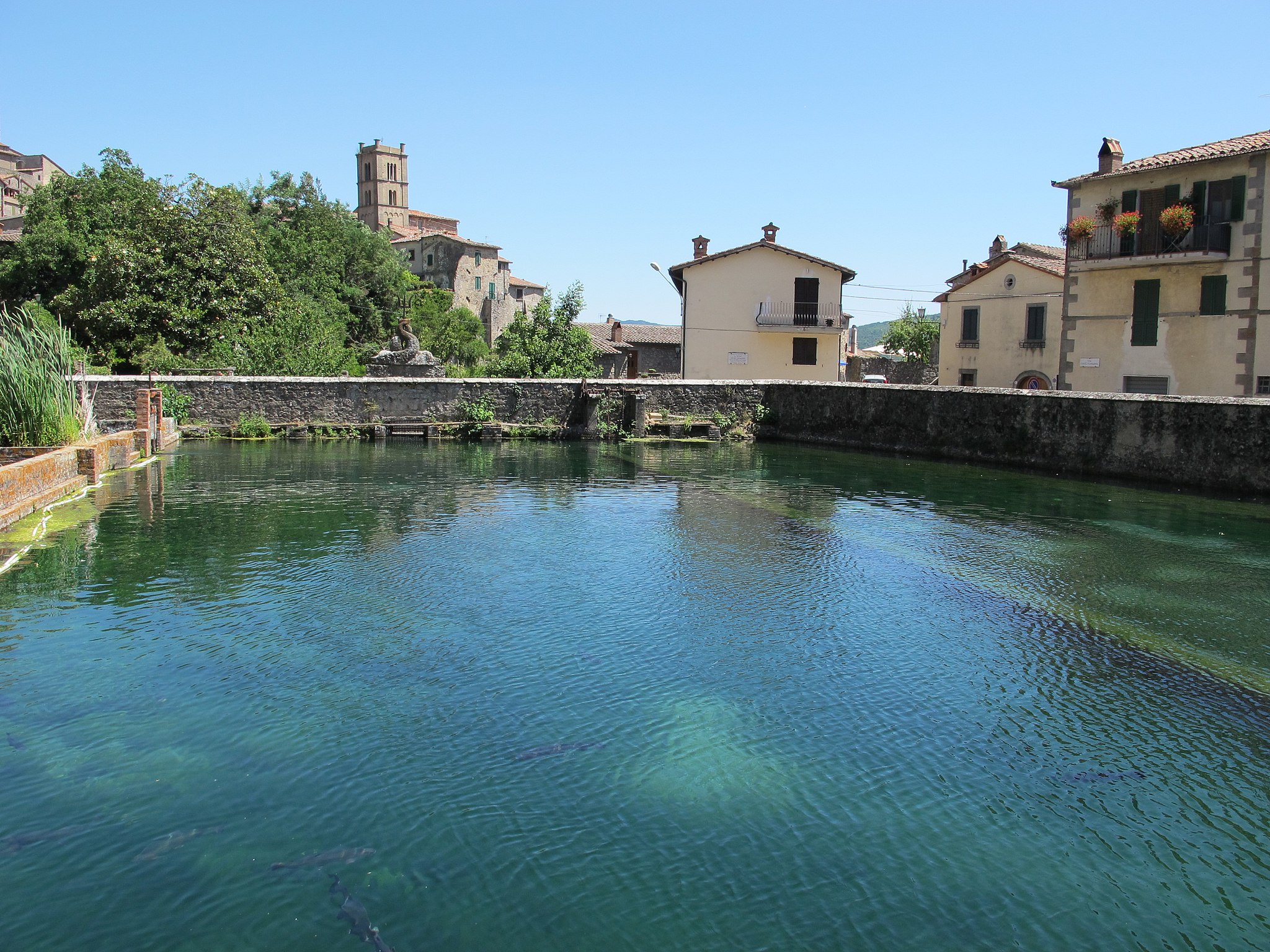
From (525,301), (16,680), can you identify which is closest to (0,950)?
(16,680)

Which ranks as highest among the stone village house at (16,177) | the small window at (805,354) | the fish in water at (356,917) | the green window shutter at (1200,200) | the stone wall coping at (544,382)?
the stone village house at (16,177)

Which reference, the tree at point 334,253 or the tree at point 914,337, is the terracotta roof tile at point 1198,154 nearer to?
the tree at point 914,337

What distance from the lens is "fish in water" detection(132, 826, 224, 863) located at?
415 centimetres

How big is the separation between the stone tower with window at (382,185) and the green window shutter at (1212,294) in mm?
85840

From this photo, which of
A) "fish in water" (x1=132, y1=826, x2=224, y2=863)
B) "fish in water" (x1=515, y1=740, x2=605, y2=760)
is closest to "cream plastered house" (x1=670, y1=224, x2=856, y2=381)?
"fish in water" (x1=515, y1=740, x2=605, y2=760)

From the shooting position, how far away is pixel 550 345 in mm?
27297

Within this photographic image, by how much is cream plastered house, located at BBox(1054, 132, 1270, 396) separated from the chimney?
22 millimetres

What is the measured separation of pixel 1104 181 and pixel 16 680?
25.1 metres

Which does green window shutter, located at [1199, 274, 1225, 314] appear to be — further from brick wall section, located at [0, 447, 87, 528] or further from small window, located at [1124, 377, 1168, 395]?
brick wall section, located at [0, 447, 87, 528]

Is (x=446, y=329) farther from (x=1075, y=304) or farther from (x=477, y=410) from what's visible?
(x=1075, y=304)

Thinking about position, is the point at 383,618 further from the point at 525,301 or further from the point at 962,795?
the point at 525,301

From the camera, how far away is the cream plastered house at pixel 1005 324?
99.3 feet

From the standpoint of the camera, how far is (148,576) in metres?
8.82

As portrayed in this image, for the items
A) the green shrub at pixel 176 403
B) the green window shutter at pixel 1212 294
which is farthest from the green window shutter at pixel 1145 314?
the green shrub at pixel 176 403
